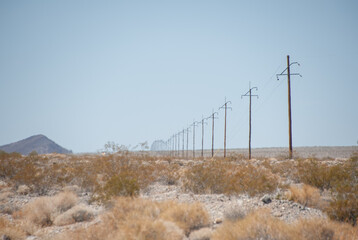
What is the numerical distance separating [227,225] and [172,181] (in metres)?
10.1

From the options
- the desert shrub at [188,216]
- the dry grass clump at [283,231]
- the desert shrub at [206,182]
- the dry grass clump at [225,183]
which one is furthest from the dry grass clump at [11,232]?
the desert shrub at [206,182]

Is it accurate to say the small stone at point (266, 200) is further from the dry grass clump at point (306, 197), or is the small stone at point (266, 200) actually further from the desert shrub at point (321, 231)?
the desert shrub at point (321, 231)

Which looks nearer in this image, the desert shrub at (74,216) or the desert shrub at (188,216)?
the desert shrub at (188,216)

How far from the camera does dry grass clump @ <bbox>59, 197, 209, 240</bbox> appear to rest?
5.43 m

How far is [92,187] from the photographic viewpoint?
14.0 metres

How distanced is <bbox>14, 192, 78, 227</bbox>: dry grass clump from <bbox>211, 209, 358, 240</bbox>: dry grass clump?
577 cm

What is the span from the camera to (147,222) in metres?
5.57

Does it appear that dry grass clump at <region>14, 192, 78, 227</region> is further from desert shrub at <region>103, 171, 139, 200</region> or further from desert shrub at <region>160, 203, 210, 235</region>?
desert shrub at <region>160, 203, 210, 235</region>

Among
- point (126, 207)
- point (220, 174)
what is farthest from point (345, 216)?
point (220, 174)

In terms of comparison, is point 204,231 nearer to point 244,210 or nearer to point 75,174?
point 244,210

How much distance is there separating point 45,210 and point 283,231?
7321 mm

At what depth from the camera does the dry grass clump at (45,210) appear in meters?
8.49

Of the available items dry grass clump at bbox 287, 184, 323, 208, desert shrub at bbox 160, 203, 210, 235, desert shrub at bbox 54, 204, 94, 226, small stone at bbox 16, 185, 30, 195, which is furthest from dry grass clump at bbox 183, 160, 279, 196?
small stone at bbox 16, 185, 30, 195

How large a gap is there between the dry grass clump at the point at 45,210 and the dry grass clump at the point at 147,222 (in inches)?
113
